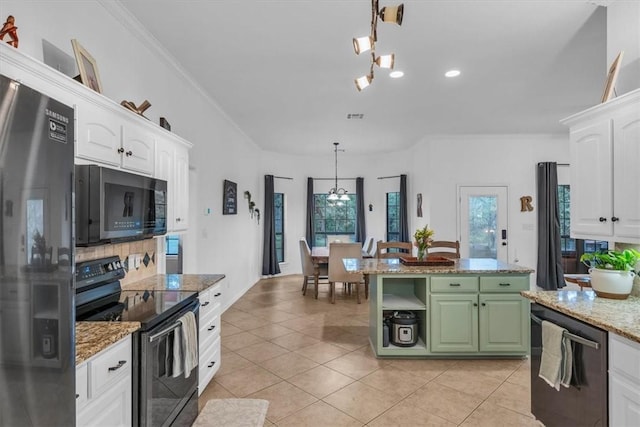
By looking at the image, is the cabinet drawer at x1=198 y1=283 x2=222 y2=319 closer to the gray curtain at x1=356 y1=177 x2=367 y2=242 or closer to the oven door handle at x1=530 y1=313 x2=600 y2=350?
the oven door handle at x1=530 y1=313 x2=600 y2=350

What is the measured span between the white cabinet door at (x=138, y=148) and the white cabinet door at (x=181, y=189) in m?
0.39

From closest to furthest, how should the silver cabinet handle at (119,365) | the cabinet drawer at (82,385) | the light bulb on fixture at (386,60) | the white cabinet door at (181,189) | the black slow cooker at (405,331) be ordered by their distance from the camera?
1. the cabinet drawer at (82,385)
2. the silver cabinet handle at (119,365)
3. the light bulb on fixture at (386,60)
4. the white cabinet door at (181,189)
5. the black slow cooker at (405,331)

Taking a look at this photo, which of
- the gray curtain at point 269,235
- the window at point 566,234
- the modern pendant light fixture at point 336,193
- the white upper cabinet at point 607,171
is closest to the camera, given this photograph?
the white upper cabinet at point 607,171

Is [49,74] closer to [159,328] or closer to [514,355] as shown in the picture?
[159,328]

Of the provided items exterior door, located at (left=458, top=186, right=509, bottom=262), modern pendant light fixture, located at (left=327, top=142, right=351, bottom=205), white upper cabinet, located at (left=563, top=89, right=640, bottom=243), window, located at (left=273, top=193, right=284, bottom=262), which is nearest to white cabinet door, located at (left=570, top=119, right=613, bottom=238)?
white upper cabinet, located at (left=563, top=89, right=640, bottom=243)

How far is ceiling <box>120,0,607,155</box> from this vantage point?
8.12 feet

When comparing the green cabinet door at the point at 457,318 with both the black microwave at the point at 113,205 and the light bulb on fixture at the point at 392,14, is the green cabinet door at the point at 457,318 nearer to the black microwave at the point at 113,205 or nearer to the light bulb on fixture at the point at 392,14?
the light bulb on fixture at the point at 392,14

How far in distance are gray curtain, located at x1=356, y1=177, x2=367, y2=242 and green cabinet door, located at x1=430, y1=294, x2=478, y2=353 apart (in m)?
4.65

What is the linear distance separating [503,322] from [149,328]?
3.07 meters

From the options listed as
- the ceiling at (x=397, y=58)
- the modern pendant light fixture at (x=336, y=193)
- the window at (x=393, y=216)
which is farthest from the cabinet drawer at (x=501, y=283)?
the window at (x=393, y=216)

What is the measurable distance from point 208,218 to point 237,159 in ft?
5.79

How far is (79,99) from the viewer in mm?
1682

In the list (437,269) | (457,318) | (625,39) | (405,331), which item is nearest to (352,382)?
(405,331)

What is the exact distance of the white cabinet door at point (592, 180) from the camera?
2115 millimetres
